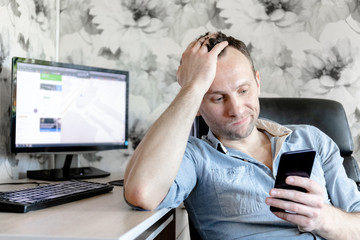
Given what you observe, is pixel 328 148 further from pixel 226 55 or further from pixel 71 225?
pixel 71 225

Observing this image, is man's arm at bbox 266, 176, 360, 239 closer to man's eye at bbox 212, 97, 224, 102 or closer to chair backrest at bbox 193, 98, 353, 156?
man's eye at bbox 212, 97, 224, 102

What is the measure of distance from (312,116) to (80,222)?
92 cm

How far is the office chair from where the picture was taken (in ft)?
4.48

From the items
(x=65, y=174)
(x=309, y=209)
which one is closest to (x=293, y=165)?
(x=309, y=209)

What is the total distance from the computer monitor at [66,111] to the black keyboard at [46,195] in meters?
0.35

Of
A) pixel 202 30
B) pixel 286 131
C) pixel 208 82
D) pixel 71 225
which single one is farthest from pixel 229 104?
pixel 202 30

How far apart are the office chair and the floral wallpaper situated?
15.2 inches

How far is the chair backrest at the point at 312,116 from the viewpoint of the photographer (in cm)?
137

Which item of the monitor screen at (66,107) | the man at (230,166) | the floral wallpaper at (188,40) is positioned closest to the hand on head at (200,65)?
the man at (230,166)

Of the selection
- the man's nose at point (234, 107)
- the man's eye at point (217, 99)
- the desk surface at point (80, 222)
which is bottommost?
the desk surface at point (80, 222)

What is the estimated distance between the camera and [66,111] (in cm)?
151

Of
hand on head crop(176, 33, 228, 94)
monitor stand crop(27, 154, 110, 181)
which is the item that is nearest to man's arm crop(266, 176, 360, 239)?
hand on head crop(176, 33, 228, 94)

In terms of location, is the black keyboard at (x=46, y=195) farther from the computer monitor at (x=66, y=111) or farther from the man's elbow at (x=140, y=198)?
the computer monitor at (x=66, y=111)

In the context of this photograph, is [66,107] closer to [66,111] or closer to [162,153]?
[66,111]
